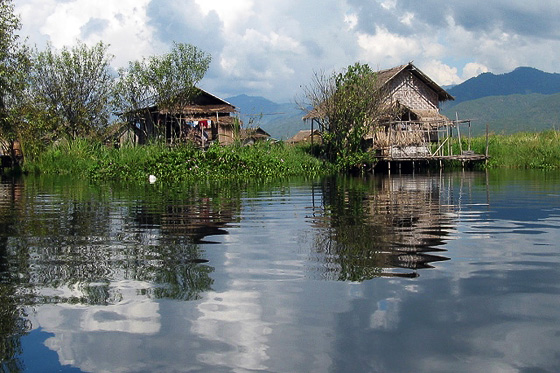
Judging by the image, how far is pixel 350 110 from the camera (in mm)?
29344

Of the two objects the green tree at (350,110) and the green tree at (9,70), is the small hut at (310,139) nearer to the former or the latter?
the green tree at (350,110)

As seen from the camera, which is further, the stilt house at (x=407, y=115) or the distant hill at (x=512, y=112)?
the distant hill at (x=512, y=112)

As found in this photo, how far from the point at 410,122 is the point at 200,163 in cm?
1185

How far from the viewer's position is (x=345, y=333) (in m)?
3.76

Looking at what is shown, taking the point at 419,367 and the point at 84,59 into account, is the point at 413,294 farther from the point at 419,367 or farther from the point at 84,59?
the point at 84,59

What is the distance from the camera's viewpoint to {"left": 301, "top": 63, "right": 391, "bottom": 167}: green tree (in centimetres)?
2925

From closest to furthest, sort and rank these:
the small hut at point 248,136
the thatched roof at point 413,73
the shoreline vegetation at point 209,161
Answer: the shoreline vegetation at point 209,161
the small hut at point 248,136
the thatched roof at point 413,73

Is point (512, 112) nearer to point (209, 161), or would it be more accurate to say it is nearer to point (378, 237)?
point (209, 161)

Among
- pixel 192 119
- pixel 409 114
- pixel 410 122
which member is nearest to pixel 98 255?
pixel 410 122

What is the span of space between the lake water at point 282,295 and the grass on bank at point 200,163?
46.9 ft

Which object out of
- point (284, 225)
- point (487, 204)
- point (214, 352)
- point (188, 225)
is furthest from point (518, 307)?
point (487, 204)

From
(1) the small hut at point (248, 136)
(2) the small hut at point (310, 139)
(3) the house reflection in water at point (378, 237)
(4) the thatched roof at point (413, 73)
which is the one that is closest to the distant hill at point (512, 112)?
(2) the small hut at point (310, 139)

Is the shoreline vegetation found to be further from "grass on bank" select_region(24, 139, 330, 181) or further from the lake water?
the lake water

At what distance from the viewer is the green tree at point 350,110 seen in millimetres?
29250
